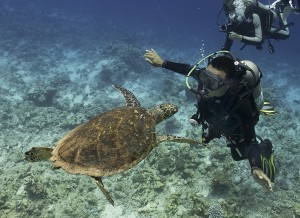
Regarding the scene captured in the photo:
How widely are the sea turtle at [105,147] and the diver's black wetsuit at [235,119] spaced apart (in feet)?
2.57

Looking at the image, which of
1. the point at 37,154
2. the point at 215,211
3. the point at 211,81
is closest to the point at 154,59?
the point at 211,81

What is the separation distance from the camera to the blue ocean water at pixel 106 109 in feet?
23.4

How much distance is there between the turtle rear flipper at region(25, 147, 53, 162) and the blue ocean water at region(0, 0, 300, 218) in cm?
340

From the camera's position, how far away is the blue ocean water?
23.4 ft

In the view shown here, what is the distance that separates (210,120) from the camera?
16.2ft

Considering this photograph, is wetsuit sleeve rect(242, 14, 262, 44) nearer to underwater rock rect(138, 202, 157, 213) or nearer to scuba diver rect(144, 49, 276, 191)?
scuba diver rect(144, 49, 276, 191)

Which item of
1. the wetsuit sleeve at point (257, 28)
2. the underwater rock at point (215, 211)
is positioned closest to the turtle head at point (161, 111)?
the underwater rock at point (215, 211)

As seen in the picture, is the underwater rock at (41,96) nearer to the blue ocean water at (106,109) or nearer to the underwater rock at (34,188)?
the blue ocean water at (106,109)

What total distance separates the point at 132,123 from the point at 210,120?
1.48 meters

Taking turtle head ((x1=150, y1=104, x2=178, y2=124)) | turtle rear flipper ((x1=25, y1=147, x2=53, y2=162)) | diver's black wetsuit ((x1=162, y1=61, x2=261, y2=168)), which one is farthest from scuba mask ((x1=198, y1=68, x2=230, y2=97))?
turtle rear flipper ((x1=25, y1=147, x2=53, y2=162))

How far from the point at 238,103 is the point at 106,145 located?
1994mm

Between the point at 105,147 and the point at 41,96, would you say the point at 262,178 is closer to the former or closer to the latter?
the point at 105,147

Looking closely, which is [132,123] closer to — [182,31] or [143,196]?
[143,196]

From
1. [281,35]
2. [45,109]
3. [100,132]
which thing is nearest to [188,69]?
[100,132]
